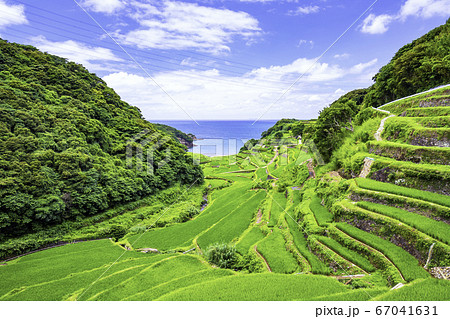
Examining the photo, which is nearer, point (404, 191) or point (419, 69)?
point (404, 191)

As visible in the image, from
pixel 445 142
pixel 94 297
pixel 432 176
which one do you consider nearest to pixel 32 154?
pixel 94 297

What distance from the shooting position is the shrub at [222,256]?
516 inches

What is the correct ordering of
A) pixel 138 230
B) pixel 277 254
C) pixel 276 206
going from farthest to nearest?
pixel 138 230
pixel 276 206
pixel 277 254

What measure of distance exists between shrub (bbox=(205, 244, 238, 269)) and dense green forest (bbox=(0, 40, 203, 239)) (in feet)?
59.6

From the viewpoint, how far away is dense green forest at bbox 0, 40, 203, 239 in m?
19.8

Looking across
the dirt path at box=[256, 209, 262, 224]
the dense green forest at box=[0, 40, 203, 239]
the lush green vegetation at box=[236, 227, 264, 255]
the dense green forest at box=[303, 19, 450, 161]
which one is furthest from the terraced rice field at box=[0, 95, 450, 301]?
the dense green forest at box=[303, 19, 450, 161]

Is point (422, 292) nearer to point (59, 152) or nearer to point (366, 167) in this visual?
point (366, 167)

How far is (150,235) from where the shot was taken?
21391 mm

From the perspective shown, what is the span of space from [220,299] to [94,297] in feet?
24.4

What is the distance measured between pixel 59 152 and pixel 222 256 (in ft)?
81.8

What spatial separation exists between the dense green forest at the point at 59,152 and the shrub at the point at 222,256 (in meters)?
18.2

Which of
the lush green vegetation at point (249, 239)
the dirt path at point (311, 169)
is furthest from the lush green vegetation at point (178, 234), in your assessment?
the dirt path at point (311, 169)

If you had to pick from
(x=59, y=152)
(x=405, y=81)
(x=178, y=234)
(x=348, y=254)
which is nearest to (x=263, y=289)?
(x=348, y=254)

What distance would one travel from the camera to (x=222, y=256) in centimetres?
1319
